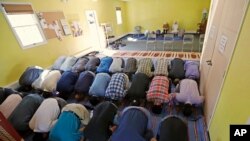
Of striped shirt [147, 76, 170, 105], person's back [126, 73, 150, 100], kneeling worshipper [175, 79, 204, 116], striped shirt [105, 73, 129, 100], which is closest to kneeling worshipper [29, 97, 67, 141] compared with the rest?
striped shirt [105, 73, 129, 100]

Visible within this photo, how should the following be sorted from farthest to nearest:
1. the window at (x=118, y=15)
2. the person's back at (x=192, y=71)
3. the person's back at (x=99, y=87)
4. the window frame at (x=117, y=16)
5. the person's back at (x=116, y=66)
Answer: the window at (x=118, y=15)
the window frame at (x=117, y=16)
the person's back at (x=116, y=66)
the person's back at (x=192, y=71)
the person's back at (x=99, y=87)

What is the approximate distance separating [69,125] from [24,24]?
12.3 feet

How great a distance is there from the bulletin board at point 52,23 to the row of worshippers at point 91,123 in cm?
299

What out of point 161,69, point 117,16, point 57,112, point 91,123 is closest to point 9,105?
point 57,112

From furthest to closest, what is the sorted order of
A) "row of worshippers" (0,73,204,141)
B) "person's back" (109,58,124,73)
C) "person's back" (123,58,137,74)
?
"person's back" (109,58,124,73) < "person's back" (123,58,137,74) < "row of worshippers" (0,73,204,141)

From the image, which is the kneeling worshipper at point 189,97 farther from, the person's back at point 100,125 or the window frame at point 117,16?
the window frame at point 117,16

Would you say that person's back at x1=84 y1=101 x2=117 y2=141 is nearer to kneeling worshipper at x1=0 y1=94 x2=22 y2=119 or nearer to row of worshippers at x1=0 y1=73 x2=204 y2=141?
row of worshippers at x1=0 y1=73 x2=204 y2=141

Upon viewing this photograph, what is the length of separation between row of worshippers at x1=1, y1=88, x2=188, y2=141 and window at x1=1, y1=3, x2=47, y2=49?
245cm

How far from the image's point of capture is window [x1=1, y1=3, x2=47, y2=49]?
3.70 metres

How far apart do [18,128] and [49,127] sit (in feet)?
1.93

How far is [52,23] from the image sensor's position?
4.84 metres

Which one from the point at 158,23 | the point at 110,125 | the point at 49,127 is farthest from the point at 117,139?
the point at 158,23

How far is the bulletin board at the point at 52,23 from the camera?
15.0 ft

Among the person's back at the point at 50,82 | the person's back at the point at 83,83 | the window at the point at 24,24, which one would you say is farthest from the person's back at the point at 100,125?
the window at the point at 24,24
